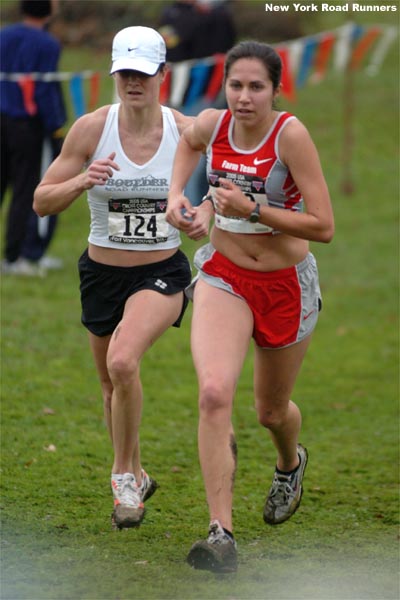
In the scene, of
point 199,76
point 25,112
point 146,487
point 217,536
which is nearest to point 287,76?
point 199,76

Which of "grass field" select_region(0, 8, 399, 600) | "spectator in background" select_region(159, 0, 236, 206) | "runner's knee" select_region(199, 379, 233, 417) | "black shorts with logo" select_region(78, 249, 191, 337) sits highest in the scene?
"spectator in background" select_region(159, 0, 236, 206)

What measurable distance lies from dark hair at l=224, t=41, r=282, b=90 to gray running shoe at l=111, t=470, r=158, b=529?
196cm

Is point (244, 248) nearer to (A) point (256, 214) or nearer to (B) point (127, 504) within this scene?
(A) point (256, 214)

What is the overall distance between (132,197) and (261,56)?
97 centimetres

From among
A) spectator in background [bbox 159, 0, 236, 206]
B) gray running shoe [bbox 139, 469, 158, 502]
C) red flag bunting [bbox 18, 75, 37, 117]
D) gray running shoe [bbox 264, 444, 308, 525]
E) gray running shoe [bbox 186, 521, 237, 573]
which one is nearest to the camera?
gray running shoe [bbox 186, 521, 237, 573]

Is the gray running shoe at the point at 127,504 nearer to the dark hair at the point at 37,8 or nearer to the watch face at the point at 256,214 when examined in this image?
the watch face at the point at 256,214

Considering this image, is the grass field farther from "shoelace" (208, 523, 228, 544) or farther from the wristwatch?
the wristwatch

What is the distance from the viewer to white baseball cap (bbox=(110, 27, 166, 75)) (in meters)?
5.29

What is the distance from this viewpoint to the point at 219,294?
5062 mm

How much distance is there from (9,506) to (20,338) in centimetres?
403

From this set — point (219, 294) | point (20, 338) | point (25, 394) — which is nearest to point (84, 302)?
point (219, 294)

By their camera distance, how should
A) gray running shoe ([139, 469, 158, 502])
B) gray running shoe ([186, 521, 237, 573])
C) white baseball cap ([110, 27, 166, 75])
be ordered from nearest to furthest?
gray running shoe ([186, 521, 237, 573]) < white baseball cap ([110, 27, 166, 75]) < gray running shoe ([139, 469, 158, 502])

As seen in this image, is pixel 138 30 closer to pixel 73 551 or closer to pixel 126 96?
pixel 126 96

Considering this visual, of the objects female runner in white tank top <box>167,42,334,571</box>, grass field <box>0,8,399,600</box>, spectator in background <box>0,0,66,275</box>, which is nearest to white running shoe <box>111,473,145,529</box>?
grass field <box>0,8,399,600</box>
